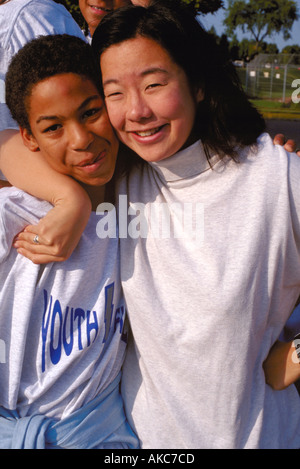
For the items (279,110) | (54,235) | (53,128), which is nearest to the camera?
(54,235)

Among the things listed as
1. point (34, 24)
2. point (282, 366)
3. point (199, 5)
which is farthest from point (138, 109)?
point (199, 5)

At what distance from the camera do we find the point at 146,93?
4.92 ft

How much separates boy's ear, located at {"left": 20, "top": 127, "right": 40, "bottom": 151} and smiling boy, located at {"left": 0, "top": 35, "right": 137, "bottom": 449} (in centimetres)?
3

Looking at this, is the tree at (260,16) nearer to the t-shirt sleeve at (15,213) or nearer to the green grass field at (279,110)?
the green grass field at (279,110)

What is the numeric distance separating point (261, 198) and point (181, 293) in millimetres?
422

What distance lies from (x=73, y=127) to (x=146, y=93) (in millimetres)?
263

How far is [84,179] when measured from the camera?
1.63 metres

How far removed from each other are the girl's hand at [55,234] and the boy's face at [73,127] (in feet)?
0.42

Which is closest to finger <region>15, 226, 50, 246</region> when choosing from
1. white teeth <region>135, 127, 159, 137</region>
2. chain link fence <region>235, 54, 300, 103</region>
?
white teeth <region>135, 127, 159, 137</region>

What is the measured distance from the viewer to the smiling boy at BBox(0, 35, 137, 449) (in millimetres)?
1509

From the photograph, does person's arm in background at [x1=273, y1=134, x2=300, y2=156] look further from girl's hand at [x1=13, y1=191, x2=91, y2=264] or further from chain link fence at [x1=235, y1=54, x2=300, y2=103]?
chain link fence at [x1=235, y1=54, x2=300, y2=103]

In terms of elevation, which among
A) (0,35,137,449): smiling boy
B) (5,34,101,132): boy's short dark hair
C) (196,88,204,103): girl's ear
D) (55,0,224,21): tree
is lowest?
(0,35,137,449): smiling boy

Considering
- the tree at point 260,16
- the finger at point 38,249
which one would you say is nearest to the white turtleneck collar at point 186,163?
the finger at point 38,249

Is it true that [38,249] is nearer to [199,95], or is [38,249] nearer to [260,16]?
[199,95]
